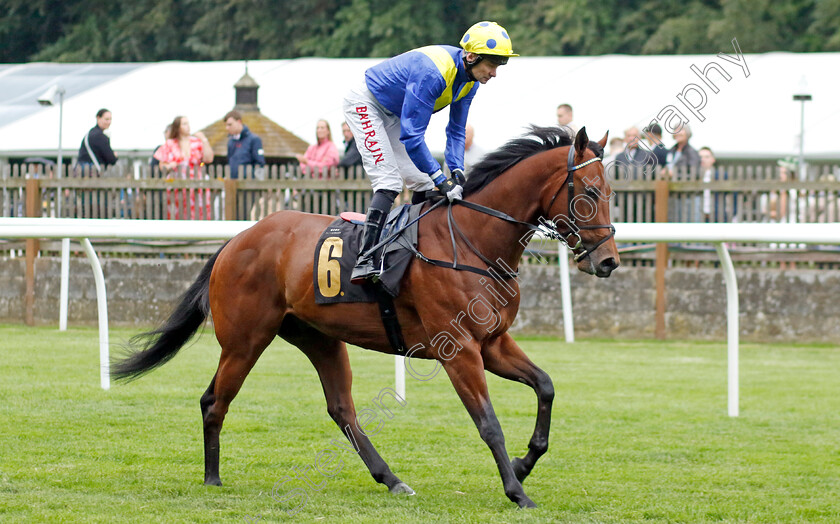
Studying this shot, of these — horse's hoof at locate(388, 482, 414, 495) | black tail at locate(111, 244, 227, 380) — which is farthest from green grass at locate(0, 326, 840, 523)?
black tail at locate(111, 244, 227, 380)

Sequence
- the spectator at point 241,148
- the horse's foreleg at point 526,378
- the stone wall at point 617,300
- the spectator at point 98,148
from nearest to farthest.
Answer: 1. the horse's foreleg at point 526,378
2. the stone wall at point 617,300
3. the spectator at point 241,148
4. the spectator at point 98,148

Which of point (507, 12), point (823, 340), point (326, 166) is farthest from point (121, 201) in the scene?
point (507, 12)

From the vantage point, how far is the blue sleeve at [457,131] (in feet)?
18.8

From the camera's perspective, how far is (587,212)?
5.14m

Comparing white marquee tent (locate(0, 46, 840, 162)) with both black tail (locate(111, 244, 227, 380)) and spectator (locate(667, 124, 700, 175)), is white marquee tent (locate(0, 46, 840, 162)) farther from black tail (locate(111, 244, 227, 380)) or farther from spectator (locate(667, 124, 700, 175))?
black tail (locate(111, 244, 227, 380))

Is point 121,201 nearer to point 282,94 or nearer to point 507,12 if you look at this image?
point 282,94

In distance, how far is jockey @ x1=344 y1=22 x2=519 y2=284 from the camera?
538 cm

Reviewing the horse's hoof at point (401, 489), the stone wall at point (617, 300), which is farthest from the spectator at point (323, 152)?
the horse's hoof at point (401, 489)

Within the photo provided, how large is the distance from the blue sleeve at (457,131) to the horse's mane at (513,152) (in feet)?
0.63

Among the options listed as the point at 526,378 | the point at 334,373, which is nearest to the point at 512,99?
the point at 334,373

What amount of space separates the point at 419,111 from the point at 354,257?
0.78 m

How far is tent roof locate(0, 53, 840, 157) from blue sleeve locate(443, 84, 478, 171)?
10212 mm

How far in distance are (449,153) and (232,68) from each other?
17.5 meters

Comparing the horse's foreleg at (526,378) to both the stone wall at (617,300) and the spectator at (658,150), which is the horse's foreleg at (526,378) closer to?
the stone wall at (617,300)
